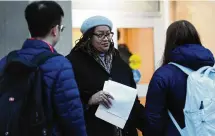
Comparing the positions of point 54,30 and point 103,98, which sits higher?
point 54,30

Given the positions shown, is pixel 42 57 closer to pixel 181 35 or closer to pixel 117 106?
pixel 117 106

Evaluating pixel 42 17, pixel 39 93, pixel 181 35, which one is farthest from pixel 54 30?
pixel 181 35

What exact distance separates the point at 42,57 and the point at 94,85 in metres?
0.74

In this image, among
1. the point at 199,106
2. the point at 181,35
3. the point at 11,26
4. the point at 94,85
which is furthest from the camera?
the point at 11,26

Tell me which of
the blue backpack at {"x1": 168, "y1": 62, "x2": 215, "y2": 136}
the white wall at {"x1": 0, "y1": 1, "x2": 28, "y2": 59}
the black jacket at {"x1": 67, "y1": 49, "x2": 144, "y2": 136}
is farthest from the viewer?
the white wall at {"x1": 0, "y1": 1, "x2": 28, "y2": 59}

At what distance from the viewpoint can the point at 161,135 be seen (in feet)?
7.49

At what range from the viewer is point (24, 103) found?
5.85ft

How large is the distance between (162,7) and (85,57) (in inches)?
102

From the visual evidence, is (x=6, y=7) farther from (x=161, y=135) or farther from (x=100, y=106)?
(x=161, y=135)

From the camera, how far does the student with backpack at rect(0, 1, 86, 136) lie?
179 cm

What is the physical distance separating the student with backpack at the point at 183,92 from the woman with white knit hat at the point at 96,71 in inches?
13.4

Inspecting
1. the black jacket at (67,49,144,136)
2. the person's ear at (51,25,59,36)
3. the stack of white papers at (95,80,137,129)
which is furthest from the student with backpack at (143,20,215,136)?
the person's ear at (51,25,59,36)

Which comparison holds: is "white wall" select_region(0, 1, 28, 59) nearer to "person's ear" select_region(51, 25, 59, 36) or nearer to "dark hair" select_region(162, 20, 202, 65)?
"person's ear" select_region(51, 25, 59, 36)

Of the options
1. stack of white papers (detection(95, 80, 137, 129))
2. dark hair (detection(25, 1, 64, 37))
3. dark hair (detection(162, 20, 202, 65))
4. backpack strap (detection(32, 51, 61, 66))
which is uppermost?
dark hair (detection(25, 1, 64, 37))
